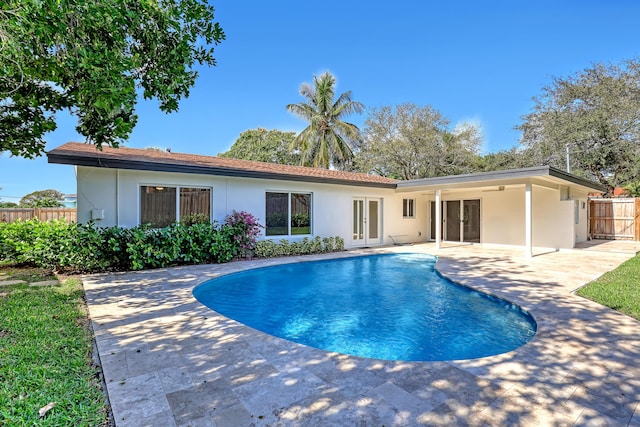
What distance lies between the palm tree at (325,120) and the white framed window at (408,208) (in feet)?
26.3

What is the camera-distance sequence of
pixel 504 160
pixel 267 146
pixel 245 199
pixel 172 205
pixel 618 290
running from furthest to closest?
pixel 267 146 → pixel 504 160 → pixel 245 199 → pixel 172 205 → pixel 618 290

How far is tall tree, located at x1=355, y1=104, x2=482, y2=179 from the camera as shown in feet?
75.4

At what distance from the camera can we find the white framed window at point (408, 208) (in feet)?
53.1

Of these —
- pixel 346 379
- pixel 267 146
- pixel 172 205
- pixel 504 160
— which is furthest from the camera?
pixel 267 146

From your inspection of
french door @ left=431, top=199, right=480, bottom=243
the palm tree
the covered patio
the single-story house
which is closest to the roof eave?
the single-story house

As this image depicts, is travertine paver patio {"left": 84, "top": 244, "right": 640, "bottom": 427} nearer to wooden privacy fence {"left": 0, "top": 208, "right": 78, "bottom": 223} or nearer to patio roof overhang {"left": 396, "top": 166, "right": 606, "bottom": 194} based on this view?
patio roof overhang {"left": 396, "top": 166, "right": 606, "bottom": 194}

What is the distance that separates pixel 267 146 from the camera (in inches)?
1198

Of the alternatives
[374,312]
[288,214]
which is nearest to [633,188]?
[288,214]

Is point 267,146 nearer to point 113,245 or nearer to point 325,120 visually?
point 325,120

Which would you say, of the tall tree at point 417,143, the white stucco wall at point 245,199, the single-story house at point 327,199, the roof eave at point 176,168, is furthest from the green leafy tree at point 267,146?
the roof eave at point 176,168

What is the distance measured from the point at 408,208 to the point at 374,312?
1138cm

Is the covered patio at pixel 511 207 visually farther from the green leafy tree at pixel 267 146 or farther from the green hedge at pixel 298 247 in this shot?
the green leafy tree at pixel 267 146

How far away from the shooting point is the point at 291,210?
40.1 ft

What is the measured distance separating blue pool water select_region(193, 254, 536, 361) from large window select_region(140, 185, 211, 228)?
9.32 feet
